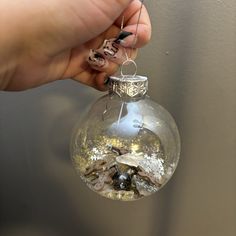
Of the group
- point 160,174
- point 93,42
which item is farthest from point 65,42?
point 160,174

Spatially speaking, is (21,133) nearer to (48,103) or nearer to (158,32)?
(48,103)

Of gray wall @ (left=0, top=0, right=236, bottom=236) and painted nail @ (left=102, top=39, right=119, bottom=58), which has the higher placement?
painted nail @ (left=102, top=39, right=119, bottom=58)

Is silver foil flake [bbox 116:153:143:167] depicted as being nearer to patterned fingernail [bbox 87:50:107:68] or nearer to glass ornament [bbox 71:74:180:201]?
glass ornament [bbox 71:74:180:201]

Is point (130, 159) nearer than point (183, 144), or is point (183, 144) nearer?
point (130, 159)

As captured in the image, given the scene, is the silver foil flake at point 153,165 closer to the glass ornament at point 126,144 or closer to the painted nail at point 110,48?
the glass ornament at point 126,144

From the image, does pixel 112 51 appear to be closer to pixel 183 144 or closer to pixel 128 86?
pixel 128 86

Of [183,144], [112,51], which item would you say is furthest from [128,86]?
[183,144]

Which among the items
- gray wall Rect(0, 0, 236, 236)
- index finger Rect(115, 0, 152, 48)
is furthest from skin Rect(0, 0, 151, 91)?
gray wall Rect(0, 0, 236, 236)
